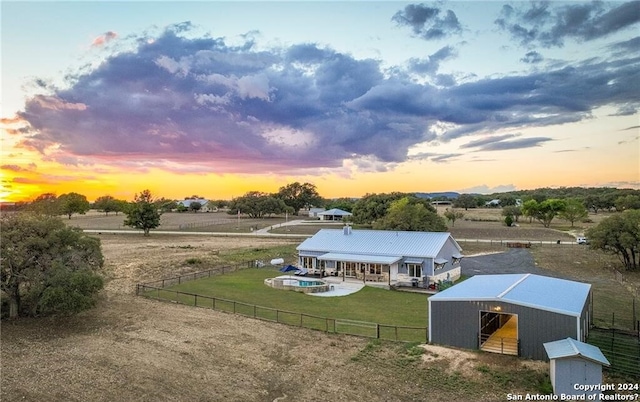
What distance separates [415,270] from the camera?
34219 mm

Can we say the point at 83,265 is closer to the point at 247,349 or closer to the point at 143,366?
the point at 143,366

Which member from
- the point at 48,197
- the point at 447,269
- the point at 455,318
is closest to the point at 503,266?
the point at 447,269

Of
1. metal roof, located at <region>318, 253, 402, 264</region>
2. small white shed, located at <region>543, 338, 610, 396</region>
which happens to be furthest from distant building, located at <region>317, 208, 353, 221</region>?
small white shed, located at <region>543, 338, 610, 396</region>

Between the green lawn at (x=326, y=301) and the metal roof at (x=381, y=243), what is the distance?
4.26 meters

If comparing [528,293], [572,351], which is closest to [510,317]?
[528,293]

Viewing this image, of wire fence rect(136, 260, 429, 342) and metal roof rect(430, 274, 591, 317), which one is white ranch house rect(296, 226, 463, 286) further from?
wire fence rect(136, 260, 429, 342)

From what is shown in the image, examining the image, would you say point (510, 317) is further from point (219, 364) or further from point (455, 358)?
point (219, 364)

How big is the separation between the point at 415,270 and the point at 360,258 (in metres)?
4.47

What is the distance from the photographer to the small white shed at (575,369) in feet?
45.9

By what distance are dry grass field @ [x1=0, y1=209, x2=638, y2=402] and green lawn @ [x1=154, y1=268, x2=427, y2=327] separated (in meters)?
3.73

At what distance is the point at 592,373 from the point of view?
46.2 feet

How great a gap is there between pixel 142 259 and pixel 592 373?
133 ft

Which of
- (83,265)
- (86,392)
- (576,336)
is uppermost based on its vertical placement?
(83,265)

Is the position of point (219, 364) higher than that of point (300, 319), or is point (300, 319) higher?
point (300, 319)
